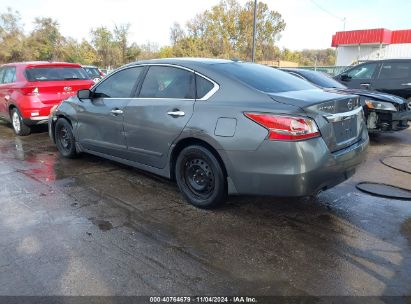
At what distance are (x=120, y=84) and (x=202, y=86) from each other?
5.06 ft

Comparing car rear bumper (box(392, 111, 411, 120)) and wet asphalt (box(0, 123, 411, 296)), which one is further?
car rear bumper (box(392, 111, 411, 120))

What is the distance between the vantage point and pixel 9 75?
8766 mm

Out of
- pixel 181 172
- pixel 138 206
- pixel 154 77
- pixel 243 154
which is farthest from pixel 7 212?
pixel 243 154

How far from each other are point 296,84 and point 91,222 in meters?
2.73

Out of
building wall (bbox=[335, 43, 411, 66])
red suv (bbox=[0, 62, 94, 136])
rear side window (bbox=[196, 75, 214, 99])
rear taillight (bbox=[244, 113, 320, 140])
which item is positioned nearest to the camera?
rear taillight (bbox=[244, 113, 320, 140])

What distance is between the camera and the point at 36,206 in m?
4.29

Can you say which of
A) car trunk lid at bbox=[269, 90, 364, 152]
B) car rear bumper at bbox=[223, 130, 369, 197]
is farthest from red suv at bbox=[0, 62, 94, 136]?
car trunk lid at bbox=[269, 90, 364, 152]

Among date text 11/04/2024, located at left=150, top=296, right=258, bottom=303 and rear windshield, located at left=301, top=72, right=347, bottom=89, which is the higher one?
rear windshield, located at left=301, top=72, right=347, bottom=89

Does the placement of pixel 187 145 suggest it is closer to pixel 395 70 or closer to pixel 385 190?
pixel 385 190

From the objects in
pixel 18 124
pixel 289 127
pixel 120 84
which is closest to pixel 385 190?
pixel 289 127

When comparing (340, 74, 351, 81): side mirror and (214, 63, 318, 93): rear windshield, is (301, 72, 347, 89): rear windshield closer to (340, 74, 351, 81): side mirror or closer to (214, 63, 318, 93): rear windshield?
(340, 74, 351, 81): side mirror

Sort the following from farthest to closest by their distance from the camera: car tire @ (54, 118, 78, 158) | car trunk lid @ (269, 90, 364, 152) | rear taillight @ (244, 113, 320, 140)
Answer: car tire @ (54, 118, 78, 158) < car trunk lid @ (269, 90, 364, 152) < rear taillight @ (244, 113, 320, 140)

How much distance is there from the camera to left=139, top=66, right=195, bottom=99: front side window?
4230 millimetres

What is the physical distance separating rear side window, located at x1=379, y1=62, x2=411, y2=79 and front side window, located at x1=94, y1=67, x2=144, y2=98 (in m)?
7.47
